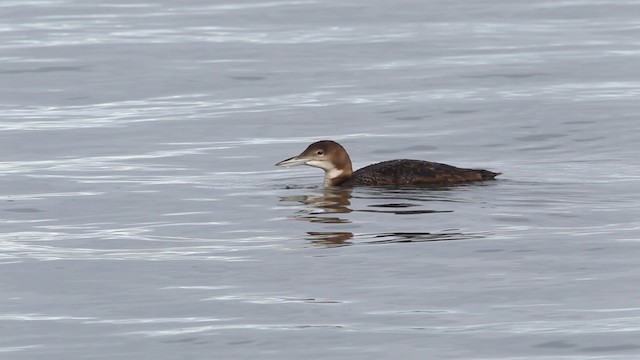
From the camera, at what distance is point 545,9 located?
31.6 m

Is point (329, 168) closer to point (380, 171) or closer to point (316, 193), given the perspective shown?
point (316, 193)

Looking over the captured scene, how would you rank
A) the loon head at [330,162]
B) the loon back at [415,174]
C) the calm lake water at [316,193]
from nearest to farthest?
the calm lake water at [316,193], the loon back at [415,174], the loon head at [330,162]

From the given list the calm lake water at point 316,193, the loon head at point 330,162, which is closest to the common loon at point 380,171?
the loon head at point 330,162

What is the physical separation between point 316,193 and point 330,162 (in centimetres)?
36

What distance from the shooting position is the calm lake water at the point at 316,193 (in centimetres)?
1025

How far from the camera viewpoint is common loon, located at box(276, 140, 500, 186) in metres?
15.6

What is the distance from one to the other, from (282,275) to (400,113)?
9187mm

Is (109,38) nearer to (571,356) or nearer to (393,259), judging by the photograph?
(393,259)

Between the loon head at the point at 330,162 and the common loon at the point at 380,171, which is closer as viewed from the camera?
the common loon at the point at 380,171

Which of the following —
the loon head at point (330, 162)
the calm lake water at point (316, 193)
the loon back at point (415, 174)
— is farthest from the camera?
the loon head at point (330, 162)

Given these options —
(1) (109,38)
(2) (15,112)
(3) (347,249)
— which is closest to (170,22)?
(1) (109,38)

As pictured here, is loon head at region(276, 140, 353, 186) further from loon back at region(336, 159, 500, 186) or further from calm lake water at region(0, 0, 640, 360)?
calm lake water at region(0, 0, 640, 360)

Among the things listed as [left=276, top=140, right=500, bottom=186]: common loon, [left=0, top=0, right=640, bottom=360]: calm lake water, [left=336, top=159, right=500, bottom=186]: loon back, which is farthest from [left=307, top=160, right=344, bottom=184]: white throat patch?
[left=0, top=0, right=640, bottom=360]: calm lake water

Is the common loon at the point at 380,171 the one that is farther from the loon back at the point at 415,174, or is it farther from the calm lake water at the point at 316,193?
the calm lake water at the point at 316,193
